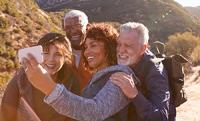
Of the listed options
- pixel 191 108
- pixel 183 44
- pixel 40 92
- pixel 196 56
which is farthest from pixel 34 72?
pixel 183 44

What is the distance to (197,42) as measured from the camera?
173 ft

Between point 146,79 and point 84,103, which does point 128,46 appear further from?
point 84,103

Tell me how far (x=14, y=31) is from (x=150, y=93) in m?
22.6

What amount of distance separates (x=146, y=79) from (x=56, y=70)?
1.14 metres

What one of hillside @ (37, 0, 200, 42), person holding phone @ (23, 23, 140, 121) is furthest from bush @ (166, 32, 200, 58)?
person holding phone @ (23, 23, 140, 121)

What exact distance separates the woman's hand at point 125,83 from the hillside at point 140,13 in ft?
200

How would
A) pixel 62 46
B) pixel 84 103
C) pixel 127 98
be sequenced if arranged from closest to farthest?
pixel 84 103 → pixel 127 98 → pixel 62 46

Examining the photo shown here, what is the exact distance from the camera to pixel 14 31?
985 inches

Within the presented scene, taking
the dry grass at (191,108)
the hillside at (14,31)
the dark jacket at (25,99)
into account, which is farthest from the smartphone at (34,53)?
the hillside at (14,31)

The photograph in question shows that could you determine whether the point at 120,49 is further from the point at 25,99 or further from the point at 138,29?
the point at 25,99

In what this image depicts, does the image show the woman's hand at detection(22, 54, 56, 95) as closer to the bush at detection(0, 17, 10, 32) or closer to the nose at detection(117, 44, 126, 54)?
the nose at detection(117, 44, 126, 54)

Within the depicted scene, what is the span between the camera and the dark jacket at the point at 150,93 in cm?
277

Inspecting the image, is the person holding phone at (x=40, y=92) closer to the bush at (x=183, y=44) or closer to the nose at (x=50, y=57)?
the nose at (x=50, y=57)

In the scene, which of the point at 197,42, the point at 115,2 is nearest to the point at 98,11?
the point at 115,2
